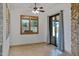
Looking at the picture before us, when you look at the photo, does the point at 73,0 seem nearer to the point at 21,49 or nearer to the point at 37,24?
the point at 37,24

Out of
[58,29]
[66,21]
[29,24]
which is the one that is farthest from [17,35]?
[58,29]

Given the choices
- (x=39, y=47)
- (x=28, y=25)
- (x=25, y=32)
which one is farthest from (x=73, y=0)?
(x=39, y=47)

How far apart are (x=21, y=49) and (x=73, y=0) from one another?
2087 mm

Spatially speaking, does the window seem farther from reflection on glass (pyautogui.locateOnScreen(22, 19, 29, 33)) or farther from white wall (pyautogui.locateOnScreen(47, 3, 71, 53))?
white wall (pyautogui.locateOnScreen(47, 3, 71, 53))

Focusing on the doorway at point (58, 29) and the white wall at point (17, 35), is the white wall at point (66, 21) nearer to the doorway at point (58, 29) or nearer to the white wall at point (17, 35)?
the doorway at point (58, 29)

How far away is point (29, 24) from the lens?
3.20 m

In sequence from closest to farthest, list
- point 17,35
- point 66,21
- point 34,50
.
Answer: point 17,35, point 34,50, point 66,21

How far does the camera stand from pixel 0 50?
2.35m

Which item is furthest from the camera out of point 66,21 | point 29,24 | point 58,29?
point 58,29

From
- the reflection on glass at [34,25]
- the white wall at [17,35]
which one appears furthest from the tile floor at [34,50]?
the reflection on glass at [34,25]

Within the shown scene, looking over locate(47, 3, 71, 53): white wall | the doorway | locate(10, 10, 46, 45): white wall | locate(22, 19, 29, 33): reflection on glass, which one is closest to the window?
locate(22, 19, 29, 33): reflection on glass

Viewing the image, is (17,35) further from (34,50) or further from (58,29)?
(58,29)

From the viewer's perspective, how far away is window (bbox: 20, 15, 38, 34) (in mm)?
3242

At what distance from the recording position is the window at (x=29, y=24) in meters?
3.24
